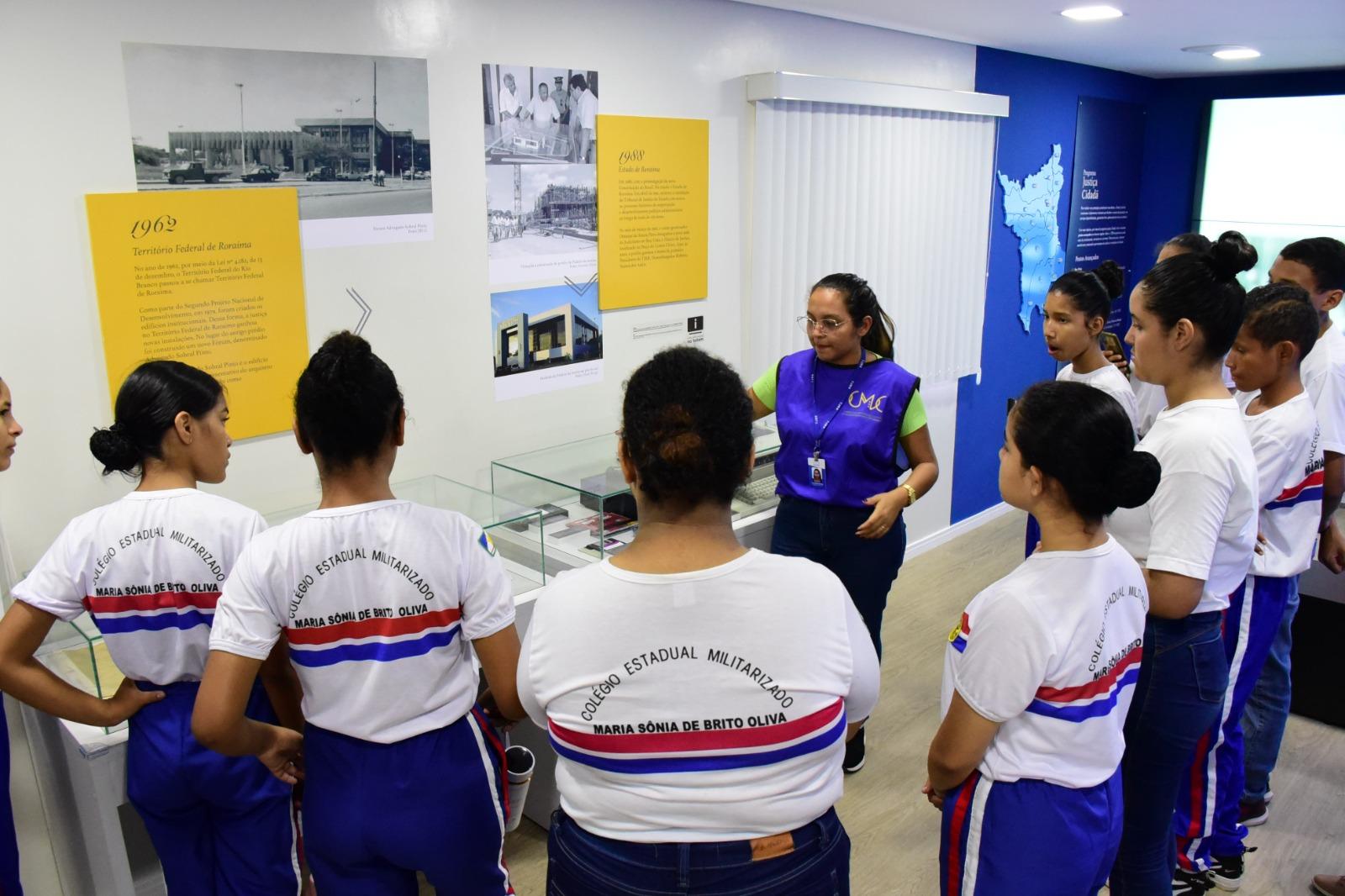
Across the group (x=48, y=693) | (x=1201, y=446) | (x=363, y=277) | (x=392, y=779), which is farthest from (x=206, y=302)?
(x=1201, y=446)

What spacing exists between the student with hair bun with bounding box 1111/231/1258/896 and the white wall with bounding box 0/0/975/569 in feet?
6.38

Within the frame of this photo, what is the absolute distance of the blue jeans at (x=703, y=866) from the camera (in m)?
1.24

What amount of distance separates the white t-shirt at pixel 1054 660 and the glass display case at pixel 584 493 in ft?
4.09

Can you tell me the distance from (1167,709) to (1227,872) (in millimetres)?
1148

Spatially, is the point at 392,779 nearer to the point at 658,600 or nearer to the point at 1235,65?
the point at 658,600

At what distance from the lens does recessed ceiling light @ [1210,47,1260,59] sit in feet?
16.8

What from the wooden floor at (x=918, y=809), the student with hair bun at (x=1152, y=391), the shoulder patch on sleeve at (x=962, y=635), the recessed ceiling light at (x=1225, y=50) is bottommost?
the wooden floor at (x=918, y=809)


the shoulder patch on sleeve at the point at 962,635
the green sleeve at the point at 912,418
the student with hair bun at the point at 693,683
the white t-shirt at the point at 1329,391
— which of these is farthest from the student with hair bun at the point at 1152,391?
the student with hair bun at the point at 693,683

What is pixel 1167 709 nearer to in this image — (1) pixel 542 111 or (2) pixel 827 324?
(2) pixel 827 324

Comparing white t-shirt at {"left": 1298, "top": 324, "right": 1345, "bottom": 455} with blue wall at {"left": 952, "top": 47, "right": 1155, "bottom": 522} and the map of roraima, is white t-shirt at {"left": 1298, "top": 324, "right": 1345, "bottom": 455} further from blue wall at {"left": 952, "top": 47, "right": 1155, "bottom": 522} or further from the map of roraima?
the map of roraima

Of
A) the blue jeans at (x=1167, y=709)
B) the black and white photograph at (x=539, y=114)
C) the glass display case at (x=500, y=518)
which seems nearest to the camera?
the blue jeans at (x=1167, y=709)

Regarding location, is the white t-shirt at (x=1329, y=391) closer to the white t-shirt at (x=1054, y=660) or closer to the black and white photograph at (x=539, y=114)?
the white t-shirt at (x=1054, y=660)

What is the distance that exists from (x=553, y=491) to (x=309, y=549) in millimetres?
1618

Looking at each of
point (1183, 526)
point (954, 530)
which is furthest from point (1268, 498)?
point (954, 530)
